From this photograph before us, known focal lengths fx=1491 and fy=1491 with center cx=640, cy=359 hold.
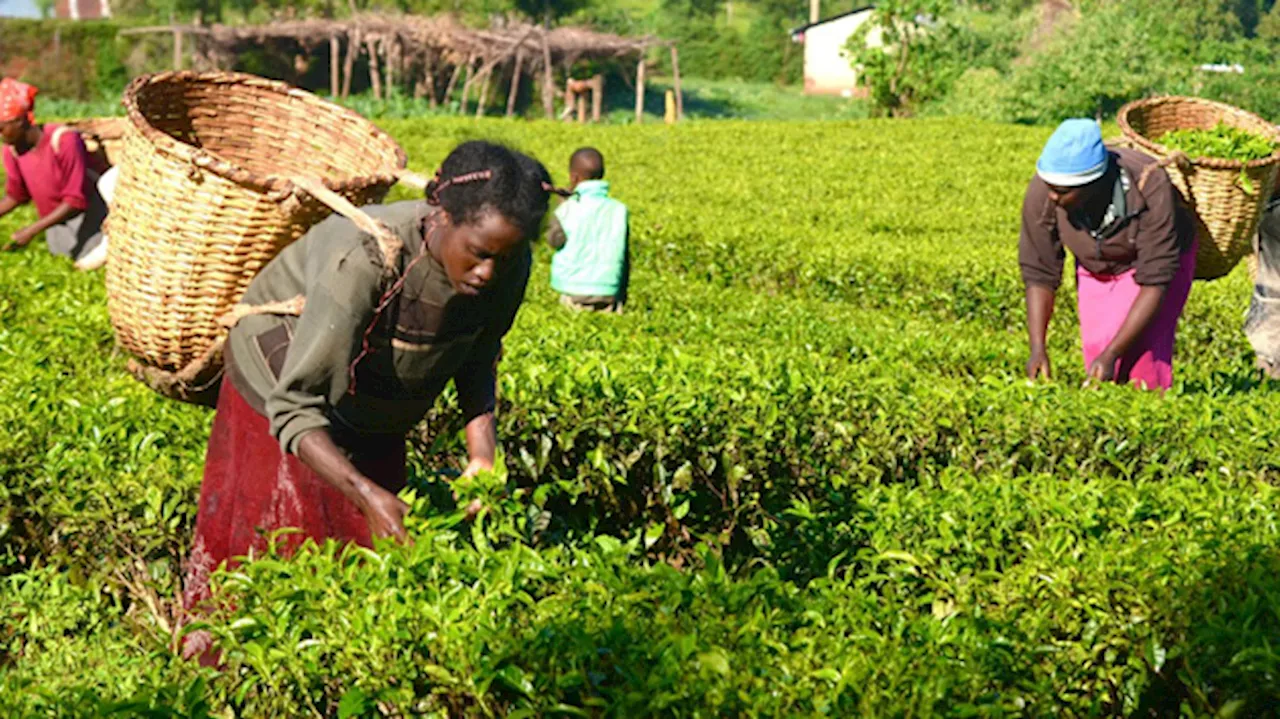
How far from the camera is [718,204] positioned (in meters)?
19.9

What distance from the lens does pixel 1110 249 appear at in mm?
6551

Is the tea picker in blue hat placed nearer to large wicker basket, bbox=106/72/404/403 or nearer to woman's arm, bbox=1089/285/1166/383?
woman's arm, bbox=1089/285/1166/383

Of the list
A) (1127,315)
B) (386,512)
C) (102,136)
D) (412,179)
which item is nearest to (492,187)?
(412,179)

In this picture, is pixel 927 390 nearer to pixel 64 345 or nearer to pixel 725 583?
pixel 725 583

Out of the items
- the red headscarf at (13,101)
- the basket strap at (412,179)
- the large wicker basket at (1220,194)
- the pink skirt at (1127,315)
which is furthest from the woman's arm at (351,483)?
the red headscarf at (13,101)

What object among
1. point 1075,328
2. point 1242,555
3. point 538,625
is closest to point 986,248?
point 1075,328

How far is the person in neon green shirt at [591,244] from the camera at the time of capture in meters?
9.05

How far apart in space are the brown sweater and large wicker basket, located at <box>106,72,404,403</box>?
324 cm

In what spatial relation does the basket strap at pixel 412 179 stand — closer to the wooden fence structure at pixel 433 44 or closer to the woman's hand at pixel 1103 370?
the woman's hand at pixel 1103 370

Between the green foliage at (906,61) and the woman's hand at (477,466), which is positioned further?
the green foliage at (906,61)

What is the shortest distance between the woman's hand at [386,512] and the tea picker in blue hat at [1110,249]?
3.49m

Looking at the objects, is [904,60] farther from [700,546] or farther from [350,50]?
[700,546]

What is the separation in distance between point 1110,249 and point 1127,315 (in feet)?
1.00

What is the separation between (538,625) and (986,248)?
12.3 metres
